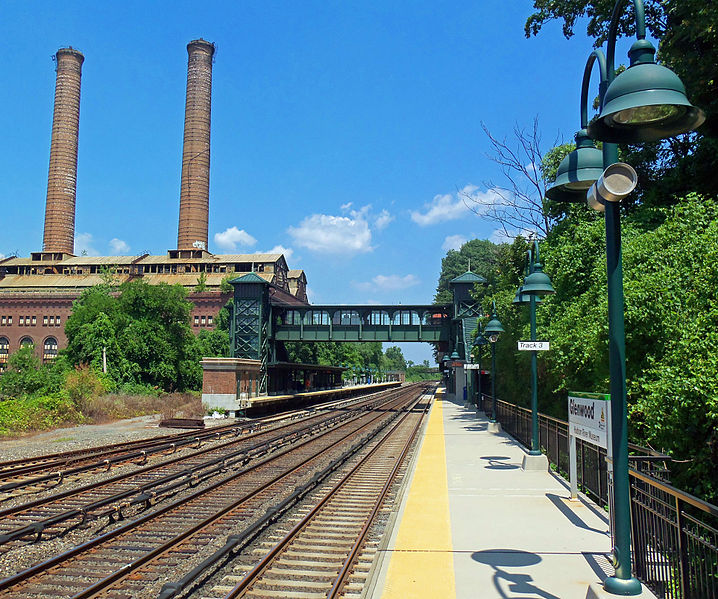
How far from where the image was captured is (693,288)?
11.5 metres

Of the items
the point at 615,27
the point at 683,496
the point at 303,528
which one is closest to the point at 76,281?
the point at 303,528

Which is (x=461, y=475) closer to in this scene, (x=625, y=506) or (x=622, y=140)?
(x=625, y=506)

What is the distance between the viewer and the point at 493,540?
→ 8.02 m

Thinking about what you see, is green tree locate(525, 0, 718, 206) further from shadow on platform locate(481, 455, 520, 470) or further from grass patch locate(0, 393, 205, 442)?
grass patch locate(0, 393, 205, 442)

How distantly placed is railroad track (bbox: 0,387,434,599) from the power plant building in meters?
69.8

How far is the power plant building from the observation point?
82.8 meters

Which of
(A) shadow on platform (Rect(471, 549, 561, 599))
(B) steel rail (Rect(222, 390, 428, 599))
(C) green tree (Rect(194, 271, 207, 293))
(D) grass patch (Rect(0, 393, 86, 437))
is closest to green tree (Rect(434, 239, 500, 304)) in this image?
(C) green tree (Rect(194, 271, 207, 293))

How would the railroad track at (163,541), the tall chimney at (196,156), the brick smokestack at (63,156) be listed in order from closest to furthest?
1. the railroad track at (163,541)
2. the tall chimney at (196,156)
3. the brick smokestack at (63,156)

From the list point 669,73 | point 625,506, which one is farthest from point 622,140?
point 625,506

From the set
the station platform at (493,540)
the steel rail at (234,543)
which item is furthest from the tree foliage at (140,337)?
the station platform at (493,540)

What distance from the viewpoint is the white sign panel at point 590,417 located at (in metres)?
6.74

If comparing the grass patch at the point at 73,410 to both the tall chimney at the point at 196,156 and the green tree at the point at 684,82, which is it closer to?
the green tree at the point at 684,82

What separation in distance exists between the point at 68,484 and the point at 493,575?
1092cm

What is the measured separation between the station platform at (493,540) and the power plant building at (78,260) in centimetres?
7202
